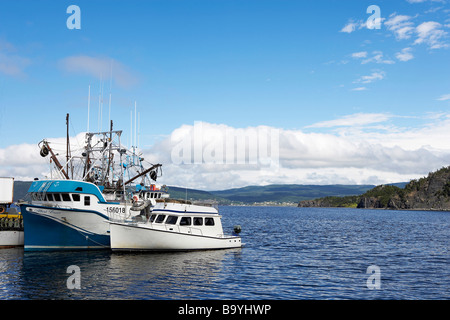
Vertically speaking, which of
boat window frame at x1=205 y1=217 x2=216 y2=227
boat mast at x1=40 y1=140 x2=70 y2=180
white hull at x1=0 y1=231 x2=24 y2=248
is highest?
boat mast at x1=40 y1=140 x2=70 y2=180

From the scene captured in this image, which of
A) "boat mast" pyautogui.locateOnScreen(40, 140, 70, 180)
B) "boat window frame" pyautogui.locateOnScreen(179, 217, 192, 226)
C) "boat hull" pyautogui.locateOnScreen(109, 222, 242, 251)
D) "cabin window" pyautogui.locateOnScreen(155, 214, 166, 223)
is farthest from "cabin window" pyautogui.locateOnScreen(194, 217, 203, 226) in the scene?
"boat mast" pyautogui.locateOnScreen(40, 140, 70, 180)

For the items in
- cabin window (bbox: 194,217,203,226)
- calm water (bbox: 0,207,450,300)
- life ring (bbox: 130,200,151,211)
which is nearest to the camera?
calm water (bbox: 0,207,450,300)

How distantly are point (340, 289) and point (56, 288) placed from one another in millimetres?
18053

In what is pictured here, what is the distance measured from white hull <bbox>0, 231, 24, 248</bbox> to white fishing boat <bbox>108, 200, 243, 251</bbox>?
12.7 metres

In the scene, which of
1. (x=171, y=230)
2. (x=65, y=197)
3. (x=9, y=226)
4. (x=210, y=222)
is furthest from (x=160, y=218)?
(x=9, y=226)

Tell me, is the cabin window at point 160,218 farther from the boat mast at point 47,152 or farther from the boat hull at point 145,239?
the boat mast at point 47,152

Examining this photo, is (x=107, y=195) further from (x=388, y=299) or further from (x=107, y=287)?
(x=388, y=299)

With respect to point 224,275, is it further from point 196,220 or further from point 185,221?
point 196,220

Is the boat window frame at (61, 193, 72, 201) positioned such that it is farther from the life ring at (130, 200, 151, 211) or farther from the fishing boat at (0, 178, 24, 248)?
Result: the fishing boat at (0, 178, 24, 248)

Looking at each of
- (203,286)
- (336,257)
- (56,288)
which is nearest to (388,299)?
(203,286)

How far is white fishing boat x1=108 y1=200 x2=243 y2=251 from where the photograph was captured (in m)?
35.0
